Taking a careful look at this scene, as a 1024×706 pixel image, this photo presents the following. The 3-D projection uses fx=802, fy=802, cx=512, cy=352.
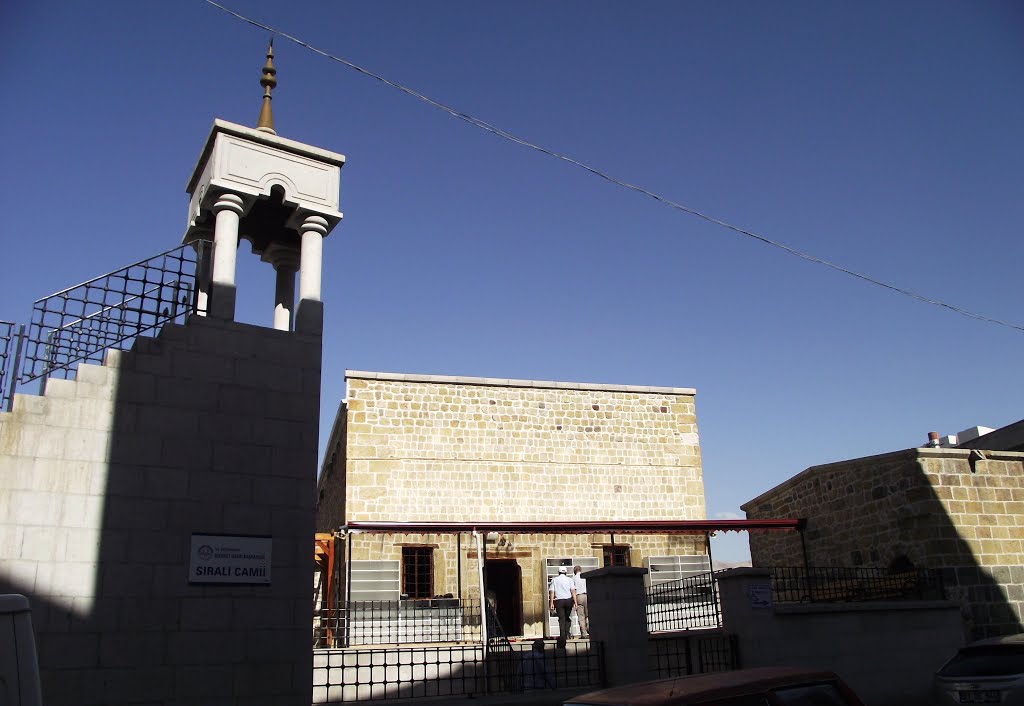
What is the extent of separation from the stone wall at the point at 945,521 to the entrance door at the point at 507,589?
23.9 ft

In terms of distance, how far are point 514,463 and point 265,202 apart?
471 inches

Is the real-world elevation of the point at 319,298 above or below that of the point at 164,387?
above

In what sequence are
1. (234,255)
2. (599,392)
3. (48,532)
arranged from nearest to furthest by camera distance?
(48,532) < (234,255) < (599,392)

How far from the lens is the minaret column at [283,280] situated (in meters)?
9.96

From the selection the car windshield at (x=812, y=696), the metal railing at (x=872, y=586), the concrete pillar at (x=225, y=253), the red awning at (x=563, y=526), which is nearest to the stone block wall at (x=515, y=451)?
the red awning at (x=563, y=526)

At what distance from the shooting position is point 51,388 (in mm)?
7285

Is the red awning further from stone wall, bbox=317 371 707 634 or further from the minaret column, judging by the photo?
the minaret column

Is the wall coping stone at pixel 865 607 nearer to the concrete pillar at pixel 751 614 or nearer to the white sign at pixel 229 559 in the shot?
the concrete pillar at pixel 751 614

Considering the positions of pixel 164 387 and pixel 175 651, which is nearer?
pixel 175 651

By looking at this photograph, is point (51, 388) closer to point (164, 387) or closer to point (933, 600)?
point (164, 387)

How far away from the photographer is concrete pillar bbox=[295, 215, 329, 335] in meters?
8.80

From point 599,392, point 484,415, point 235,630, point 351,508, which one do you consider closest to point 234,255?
point 235,630

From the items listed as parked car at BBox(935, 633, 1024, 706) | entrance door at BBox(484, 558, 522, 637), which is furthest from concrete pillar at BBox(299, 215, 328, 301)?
entrance door at BBox(484, 558, 522, 637)

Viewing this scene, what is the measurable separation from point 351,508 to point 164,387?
11.1 meters
